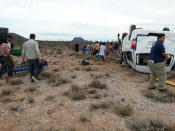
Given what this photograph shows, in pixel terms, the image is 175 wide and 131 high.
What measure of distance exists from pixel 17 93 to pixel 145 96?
4.04 meters

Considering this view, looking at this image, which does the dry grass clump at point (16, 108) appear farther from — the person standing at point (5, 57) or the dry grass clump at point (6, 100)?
the person standing at point (5, 57)

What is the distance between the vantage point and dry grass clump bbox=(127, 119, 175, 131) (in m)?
3.37

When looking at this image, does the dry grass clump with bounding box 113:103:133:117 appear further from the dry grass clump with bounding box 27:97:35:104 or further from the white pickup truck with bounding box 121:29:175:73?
the white pickup truck with bounding box 121:29:175:73

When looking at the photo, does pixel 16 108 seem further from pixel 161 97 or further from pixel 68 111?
pixel 161 97

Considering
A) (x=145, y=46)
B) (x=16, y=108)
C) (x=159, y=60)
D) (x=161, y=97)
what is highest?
(x=145, y=46)

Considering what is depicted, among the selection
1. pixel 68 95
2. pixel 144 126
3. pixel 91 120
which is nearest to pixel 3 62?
pixel 68 95

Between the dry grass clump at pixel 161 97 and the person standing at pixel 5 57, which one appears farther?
the person standing at pixel 5 57

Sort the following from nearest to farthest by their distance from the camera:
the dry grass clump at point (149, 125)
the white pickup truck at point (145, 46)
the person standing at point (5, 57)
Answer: the dry grass clump at point (149, 125) → the person standing at point (5, 57) → the white pickup truck at point (145, 46)

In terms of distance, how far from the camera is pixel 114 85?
666 cm

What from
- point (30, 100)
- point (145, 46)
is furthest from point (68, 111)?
point (145, 46)

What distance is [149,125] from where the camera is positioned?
3.45m

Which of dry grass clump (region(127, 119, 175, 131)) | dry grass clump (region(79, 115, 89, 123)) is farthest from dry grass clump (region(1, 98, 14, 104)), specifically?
dry grass clump (region(127, 119, 175, 131))

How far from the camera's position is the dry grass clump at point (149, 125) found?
337cm

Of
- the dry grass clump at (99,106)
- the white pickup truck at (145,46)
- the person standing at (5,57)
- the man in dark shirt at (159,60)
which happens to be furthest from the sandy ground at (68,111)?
the white pickup truck at (145,46)
